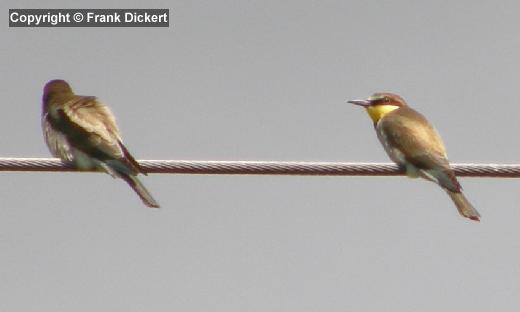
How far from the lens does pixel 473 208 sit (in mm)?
4414

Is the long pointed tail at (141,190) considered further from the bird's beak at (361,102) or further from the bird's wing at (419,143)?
the bird's beak at (361,102)

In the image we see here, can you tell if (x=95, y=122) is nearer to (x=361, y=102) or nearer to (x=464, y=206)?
(x=361, y=102)

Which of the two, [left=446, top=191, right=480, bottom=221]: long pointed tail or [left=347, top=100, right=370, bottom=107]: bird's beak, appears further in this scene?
[left=347, top=100, right=370, bottom=107]: bird's beak

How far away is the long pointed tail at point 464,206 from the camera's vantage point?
4.38 meters

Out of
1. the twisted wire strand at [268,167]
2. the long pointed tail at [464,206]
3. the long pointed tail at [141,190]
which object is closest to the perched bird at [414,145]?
the long pointed tail at [464,206]

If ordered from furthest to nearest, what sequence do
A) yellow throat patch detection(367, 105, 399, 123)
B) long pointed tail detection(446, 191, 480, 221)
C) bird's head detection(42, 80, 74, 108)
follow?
yellow throat patch detection(367, 105, 399, 123)
bird's head detection(42, 80, 74, 108)
long pointed tail detection(446, 191, 480, 221)

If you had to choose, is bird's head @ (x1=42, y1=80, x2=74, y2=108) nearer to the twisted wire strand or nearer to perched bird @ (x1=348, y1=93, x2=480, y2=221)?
perched bird @ (x1=348, y1=93, x2=480, y2=221)

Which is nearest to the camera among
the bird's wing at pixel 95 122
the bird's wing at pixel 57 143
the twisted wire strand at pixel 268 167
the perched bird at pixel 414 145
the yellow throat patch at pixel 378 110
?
the twisted wire strand at pixel 268 167

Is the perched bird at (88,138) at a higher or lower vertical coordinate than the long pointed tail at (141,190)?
higher

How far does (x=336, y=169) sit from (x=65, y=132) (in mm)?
1738

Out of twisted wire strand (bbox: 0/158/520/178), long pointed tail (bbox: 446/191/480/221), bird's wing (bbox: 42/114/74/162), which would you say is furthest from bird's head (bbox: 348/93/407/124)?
twisted wire strand (bbox: 0/158/520/178)

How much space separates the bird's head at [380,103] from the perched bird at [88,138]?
1.41 metres

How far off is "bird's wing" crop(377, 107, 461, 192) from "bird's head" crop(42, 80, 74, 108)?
1.53 metres

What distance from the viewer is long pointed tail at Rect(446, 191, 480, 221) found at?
172 inches
